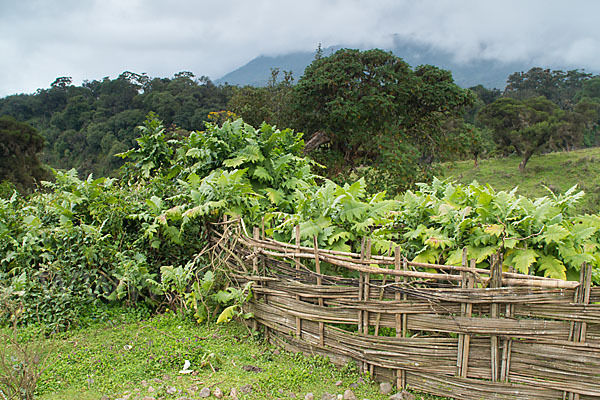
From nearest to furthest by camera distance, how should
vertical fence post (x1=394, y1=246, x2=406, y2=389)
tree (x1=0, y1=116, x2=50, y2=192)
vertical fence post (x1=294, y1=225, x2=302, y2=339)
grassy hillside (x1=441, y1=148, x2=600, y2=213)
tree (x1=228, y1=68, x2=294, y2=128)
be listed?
vertical fence post (x1=394, y1=246, x2=406, y2=389) → vertical fence post (x1=294, y1=225, x2=302, y2=339) → tree (x1=228, y1=68, x2=294, y2=128) → grassy hillside (x1=441, y1=148, x2=600, y2=213) → tree (x1=0, y1=116, x2=50, y2=192)

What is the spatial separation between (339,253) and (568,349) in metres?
1.72

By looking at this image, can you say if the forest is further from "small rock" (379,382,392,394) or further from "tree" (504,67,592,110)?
"tree" (504,67,592,110)

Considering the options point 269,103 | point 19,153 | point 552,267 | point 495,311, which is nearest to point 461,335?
point 495,311

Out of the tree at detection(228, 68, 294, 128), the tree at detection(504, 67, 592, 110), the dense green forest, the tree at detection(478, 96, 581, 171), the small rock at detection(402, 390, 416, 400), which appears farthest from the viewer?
the tree at detection(504, 67, 592, 110)

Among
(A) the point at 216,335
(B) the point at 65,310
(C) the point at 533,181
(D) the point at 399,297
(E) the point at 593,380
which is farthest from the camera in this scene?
(C) the point at 533,181

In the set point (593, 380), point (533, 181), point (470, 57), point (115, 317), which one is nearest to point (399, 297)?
point (593, 380)

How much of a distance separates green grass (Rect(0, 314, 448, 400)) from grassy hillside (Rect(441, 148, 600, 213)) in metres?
22.5

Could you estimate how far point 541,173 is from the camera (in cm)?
2905

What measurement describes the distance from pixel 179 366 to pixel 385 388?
67.8 inches

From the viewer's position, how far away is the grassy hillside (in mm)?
25858

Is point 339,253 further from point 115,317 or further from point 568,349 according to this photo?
point 115,317

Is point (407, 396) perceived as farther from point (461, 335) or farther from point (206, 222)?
point (206, 222)

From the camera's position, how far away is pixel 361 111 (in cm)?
1416

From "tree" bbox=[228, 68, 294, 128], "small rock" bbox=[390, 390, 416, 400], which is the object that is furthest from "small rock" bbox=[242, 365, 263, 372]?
"tree" bbox=[228, 68, 294, 128]
